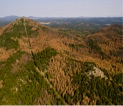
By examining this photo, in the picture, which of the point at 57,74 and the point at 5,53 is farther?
the point at 5,53

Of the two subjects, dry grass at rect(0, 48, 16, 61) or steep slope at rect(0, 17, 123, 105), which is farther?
dry grass at rect(0, 48, 16, 61)

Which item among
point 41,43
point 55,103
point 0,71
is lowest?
point 55,103

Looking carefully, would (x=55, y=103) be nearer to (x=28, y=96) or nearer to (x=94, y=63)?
(x=28, y=96)

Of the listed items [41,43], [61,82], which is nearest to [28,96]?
[61,82]

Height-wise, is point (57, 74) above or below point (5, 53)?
below

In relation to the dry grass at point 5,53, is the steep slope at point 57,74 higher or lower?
lower

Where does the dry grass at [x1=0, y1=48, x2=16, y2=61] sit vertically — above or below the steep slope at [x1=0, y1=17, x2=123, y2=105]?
above

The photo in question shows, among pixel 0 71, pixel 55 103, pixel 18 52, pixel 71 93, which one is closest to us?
pixel 55 103

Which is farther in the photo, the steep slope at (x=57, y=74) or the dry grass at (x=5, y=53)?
the dry grass at (x=5, y=53)
